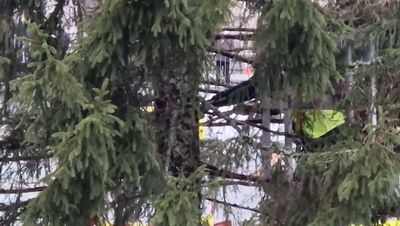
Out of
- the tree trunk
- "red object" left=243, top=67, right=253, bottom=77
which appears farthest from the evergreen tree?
"red object" left=243, top=67, right=253, bottom=77

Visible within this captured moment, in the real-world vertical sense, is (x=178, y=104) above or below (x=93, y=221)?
above

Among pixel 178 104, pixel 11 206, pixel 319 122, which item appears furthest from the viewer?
pixel 319 122

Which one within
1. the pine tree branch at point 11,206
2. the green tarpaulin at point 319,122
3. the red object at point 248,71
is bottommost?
the pine tree branch at point 11,206

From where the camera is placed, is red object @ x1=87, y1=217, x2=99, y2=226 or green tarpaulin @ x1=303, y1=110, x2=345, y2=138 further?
green tarpaulin @ x1=303, y1=110, x2=345, y2=138

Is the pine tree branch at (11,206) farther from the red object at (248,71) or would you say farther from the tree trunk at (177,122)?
the red object at (248,71)

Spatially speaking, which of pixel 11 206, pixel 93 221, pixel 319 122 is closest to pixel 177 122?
pixel 93 221

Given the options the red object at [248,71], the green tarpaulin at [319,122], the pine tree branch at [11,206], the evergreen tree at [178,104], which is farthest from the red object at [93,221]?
the green tarpaulin at [319,122]

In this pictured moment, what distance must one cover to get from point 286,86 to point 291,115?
77 centimetres

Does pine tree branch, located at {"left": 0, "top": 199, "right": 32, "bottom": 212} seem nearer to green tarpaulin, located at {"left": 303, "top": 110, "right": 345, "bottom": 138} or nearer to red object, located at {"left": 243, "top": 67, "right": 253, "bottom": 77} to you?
red object, located at {"left": 243, "top": 67, "right": 253, "bottom": 77}

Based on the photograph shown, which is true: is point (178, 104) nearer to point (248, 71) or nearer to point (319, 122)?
point (248, 71)

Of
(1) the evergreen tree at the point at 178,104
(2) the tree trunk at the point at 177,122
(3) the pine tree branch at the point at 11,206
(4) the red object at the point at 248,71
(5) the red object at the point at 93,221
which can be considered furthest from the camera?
(4) the red object at the point at 248,71

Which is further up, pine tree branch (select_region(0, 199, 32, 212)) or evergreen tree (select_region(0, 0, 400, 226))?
evergreen tree (select_region(0, 0, 400, 226))

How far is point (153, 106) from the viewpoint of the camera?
539 centimetres

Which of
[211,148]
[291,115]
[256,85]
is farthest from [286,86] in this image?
[211,148]
